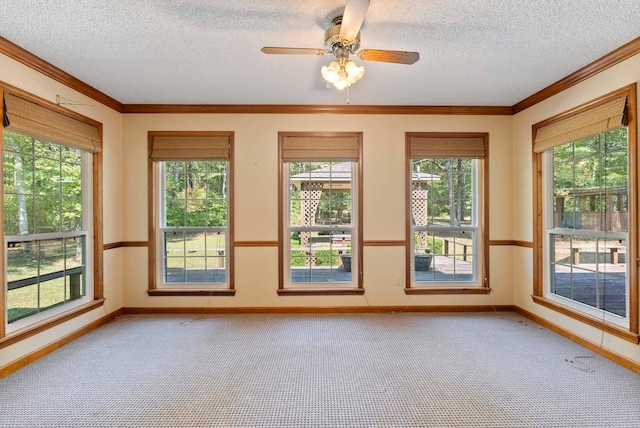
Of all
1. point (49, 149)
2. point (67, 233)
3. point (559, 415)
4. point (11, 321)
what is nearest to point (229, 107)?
point (49, 149)

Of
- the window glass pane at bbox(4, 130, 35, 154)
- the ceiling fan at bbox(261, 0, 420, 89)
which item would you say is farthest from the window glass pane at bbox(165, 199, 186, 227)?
the ceiling fan at bbox(261, 0, 420, 89)

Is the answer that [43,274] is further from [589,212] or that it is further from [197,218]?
[589,212]

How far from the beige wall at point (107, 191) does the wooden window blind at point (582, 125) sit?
4.56 metres

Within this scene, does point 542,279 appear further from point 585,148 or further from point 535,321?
point 585,148

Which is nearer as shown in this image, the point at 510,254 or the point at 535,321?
the point at 535,321

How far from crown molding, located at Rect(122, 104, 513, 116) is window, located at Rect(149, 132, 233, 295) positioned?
0.59 meters

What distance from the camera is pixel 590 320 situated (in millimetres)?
2803

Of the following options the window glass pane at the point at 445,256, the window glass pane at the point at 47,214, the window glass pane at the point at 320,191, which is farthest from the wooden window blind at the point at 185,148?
the window glass pane at the point at 445,256

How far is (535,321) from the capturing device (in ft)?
11.3

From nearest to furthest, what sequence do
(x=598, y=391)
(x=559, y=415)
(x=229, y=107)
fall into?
(x=559, y=415) → (x=598, y=391) → (x=229, y=107)

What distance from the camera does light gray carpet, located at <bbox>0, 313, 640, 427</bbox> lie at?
1892mm

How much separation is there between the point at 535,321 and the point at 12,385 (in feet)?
15.0

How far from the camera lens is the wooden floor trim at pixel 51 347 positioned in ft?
7.86

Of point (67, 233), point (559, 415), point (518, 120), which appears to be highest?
point (518, 120)
